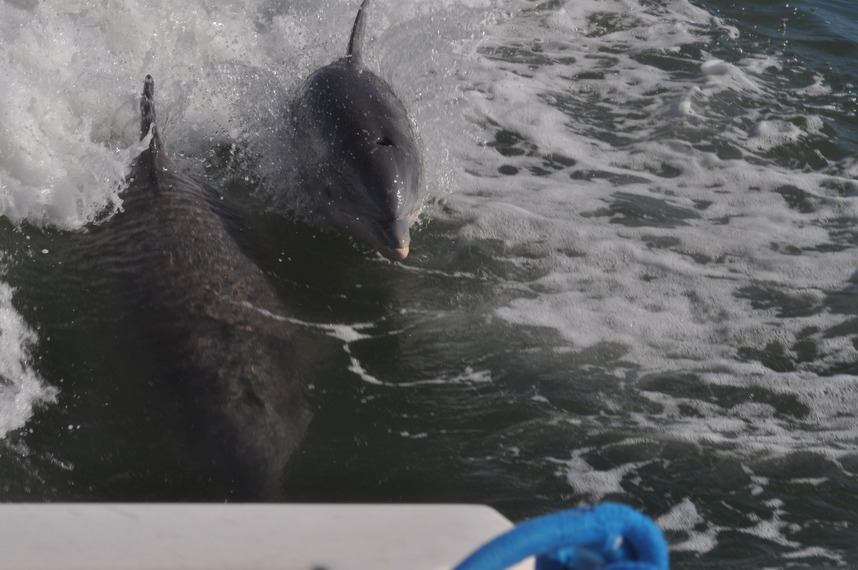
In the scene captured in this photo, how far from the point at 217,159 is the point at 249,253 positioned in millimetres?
1789

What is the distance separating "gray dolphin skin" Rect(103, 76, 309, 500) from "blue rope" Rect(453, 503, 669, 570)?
249 cm

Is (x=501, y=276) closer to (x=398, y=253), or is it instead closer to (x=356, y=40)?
(x=398, y=253)

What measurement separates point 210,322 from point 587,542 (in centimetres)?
334

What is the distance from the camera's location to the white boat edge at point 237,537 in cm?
199

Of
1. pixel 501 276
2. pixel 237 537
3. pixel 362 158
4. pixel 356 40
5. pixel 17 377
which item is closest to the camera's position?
pixel 237 537

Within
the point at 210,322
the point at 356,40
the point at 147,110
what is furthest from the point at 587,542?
the point at 356,40

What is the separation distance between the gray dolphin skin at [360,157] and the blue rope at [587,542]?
435 cm

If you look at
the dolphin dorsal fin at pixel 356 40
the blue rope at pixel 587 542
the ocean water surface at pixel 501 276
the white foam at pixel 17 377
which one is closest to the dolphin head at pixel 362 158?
the ocean water surface at pixel 501 276

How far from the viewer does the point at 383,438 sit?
14.8 feet

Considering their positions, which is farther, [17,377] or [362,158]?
[362,158]

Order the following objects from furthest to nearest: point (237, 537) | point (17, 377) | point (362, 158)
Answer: point (362, 158) → point (17, 377) → point (237, 537)

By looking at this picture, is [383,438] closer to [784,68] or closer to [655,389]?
[655,389]

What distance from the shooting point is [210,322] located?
472cm

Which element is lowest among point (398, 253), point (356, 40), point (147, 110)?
point (398, 253)
